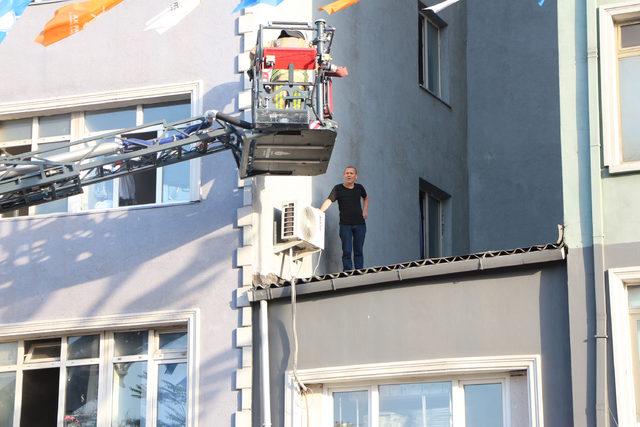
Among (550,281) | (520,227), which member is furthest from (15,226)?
(520,227)

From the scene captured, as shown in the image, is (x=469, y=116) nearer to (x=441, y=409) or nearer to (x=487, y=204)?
(x=487, y=204)

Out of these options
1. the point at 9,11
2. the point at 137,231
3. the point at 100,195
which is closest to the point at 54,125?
the point at 100,195

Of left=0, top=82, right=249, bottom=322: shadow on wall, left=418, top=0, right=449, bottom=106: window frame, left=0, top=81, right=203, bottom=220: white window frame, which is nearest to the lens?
Result: left=0, top=82, right=249, bottom=322: shadow on wall

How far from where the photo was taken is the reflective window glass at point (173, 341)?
2117 cm

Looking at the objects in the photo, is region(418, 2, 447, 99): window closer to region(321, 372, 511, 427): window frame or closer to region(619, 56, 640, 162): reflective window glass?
region(619, 56, 640, 162): reflective window glass

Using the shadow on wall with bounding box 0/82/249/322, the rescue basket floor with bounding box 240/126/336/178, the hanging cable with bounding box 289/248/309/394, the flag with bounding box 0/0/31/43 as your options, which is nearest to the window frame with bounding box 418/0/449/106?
the shadow on wall with bounding box 0/82/249/322

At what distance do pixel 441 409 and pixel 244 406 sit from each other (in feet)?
8.82

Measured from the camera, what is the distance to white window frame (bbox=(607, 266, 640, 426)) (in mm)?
17719

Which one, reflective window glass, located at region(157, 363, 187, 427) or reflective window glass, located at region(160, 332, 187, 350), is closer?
reflective window glass, located at region(157, 363, 187, 427)

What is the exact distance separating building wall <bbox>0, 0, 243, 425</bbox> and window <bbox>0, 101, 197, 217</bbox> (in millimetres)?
391

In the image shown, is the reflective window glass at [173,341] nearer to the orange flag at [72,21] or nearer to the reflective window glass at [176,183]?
the reflective window glass at [176,183]

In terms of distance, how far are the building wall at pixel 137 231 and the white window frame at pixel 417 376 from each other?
3.11 feet

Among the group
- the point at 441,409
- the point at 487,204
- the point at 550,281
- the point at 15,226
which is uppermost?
the point at 487,204

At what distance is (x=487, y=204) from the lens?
27969 millimetres
